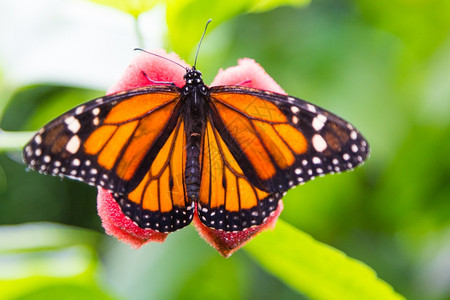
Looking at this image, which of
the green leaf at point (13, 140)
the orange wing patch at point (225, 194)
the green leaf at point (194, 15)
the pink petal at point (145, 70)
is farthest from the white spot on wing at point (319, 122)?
the green leaf at point (13, 140)

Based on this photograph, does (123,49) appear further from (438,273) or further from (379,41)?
(438,273)

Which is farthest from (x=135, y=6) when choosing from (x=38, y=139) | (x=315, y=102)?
(x=315, y=102)

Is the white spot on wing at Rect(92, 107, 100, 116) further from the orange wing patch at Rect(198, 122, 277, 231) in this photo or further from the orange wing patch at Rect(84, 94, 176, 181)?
the orange wing patch at Rect(198, 122, 277, 231)

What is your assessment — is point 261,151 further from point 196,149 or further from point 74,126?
point 74,126

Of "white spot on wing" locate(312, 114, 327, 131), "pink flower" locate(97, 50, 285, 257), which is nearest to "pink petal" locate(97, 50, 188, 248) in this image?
"pink flower" locate(97, 50, 285, 257)

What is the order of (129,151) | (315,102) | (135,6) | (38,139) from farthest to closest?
(315,102) < (135,6) < (129,151) < (38,139)

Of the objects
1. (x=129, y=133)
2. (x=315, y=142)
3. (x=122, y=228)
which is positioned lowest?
(x=122, y=228)

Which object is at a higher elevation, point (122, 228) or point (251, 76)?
point (251, 76)
